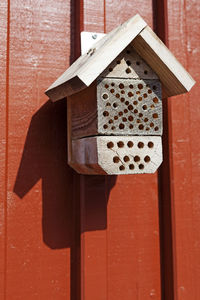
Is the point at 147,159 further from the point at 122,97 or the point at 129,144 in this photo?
the point at 122,97

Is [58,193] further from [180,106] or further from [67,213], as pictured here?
[180,106]

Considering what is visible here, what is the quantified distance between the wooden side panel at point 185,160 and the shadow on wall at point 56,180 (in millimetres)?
306

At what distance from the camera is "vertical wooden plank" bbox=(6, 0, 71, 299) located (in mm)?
1148

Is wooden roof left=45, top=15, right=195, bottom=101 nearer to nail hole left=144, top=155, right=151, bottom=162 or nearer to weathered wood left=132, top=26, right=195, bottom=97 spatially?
weathered wood left=132, top=26, right=195, bottom=97

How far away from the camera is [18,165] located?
116cm

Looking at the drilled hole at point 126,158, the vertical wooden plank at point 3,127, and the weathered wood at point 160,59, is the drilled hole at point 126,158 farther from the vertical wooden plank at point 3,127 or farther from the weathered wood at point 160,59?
the vertical wooden plank at point 3,127

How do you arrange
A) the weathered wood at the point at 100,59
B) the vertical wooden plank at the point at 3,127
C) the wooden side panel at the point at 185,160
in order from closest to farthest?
the weathered wood at the point at 100,59, the vertical wooden plank at the point at 3,127, the wooden side panel at the point at 185,160

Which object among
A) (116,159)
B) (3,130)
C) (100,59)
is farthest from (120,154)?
(3,130)

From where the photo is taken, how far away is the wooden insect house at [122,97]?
0.96 m

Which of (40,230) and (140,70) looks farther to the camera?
(40,230)

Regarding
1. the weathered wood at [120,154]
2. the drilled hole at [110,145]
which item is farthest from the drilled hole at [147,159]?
the drilled hole at [110,145]

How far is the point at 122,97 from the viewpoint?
101cm

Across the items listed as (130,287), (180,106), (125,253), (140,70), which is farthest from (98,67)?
(130,287)

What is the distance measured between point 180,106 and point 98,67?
0.53 m
